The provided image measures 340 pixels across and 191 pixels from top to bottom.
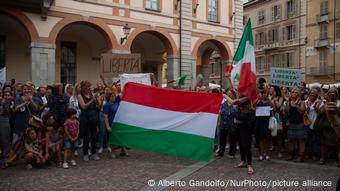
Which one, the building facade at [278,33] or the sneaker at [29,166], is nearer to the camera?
the sneaker at [29,166]

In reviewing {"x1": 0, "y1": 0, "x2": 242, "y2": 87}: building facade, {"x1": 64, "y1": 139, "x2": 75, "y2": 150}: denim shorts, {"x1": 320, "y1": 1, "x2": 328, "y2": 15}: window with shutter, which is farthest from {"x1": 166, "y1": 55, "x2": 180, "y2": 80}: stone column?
{"x1": 320, "y1": 1, "x2": 328, "y2": 15}: window with shutter

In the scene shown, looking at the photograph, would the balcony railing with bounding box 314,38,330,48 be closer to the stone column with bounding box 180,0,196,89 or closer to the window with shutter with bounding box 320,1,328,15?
the window with shutter with bounding box 320,1,328,15

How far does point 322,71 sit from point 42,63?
3637 cm

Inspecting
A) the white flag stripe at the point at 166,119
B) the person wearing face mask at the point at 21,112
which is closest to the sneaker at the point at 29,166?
the person wearing face mask at the point at 21,112

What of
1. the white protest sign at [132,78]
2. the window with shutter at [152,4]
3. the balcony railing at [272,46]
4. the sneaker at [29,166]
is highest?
the balcony railing at [272,46]

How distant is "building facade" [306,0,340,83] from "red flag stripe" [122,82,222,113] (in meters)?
40.5

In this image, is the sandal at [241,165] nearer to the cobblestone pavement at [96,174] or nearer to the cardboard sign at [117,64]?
the cobblestone pavement at [96,174]

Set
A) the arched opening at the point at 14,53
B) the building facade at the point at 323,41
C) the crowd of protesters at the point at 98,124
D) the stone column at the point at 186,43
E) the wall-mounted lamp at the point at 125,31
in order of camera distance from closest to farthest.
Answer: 1. the crowd of protesters at the point at 98,124
2. the wall-mounted lamp at the point at 125,31
3. the arched opening at the point at 14,53
4. the stone column at the point at 186,43
5. the building facade at the point at 323,41

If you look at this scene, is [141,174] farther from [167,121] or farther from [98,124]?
[98,124]

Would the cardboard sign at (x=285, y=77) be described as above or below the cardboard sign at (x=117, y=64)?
below

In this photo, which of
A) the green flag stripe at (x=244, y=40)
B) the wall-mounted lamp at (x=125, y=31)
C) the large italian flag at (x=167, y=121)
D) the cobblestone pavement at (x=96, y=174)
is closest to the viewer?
the cobblestone pavement at (x=96, y=174)

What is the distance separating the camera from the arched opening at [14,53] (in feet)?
66.3

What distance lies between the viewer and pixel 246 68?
322 inches
